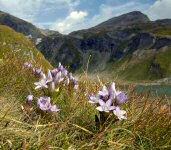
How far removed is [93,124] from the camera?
4.87 metres

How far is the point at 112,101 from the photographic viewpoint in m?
4.65

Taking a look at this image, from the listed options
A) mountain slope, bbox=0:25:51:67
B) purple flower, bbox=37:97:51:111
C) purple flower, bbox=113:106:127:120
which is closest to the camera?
purple flower, bbox=113:106:127:120

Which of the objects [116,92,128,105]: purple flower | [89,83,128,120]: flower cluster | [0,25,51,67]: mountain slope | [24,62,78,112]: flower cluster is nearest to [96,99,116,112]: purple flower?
[89,83,128,120]: flower cluster

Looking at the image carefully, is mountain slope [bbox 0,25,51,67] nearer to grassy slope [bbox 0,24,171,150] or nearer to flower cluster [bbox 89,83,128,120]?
grassy slope [bbox 0,24,171,150]

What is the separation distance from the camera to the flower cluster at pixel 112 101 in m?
4.53

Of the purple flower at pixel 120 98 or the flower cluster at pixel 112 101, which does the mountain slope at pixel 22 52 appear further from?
the purple flower at pixel 120 98

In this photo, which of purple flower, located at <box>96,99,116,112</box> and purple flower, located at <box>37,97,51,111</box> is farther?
purple flower, located at <box>37,97,51,111</box>

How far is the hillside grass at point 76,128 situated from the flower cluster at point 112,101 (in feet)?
0.44

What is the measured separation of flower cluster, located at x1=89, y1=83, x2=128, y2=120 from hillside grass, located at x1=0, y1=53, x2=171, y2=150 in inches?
5.3

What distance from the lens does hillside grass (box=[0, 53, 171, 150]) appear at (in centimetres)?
387

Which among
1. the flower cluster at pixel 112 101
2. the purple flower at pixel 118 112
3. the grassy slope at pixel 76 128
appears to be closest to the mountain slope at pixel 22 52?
the grassy slope at pixel 76 128

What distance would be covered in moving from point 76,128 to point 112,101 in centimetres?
58

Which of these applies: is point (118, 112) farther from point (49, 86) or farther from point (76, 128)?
point (49, 86)

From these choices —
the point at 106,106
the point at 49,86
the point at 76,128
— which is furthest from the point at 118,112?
the point at 49,86
